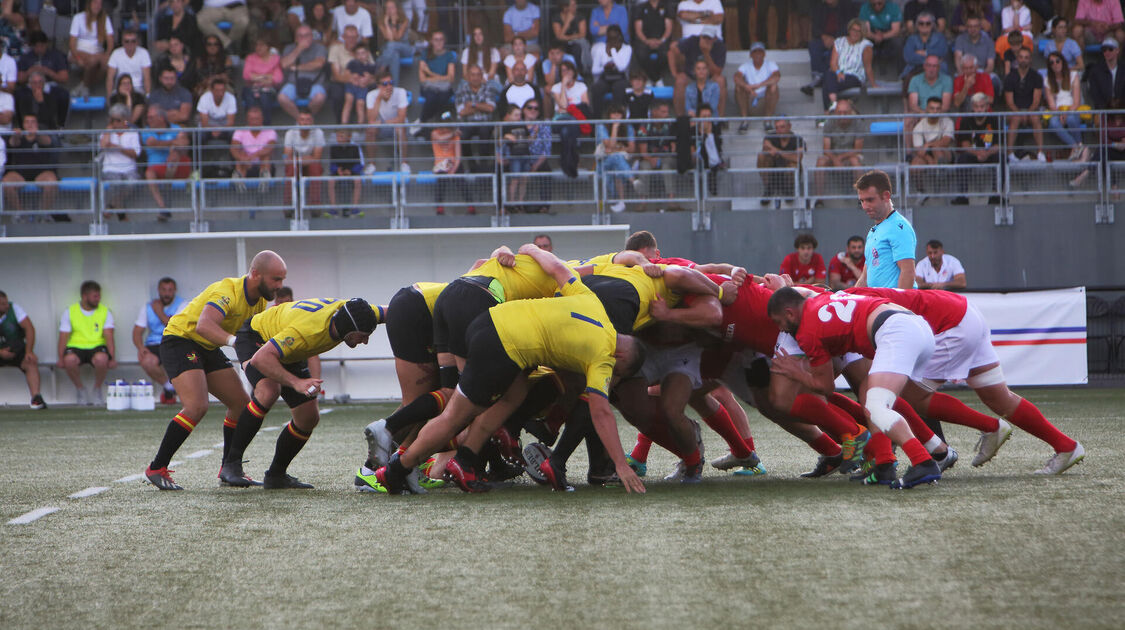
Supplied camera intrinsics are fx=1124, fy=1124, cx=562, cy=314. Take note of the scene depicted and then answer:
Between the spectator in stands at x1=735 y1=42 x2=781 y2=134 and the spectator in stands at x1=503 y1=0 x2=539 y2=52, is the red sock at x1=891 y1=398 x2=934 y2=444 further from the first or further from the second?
the spectator in stands at x1=503 y1=0 x2=539 y2=52

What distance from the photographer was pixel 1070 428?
30.0ft

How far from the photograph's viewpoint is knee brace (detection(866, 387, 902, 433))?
5.68 metres

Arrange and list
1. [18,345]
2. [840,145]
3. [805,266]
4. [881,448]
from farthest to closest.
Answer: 1. [840,145]
2. [18,345]
3. [805,266]
4. [881,448]

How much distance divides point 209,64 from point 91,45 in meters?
2.15

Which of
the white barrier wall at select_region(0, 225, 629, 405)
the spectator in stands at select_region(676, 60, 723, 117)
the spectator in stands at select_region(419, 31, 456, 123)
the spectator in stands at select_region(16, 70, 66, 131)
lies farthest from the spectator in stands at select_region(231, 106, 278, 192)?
the spectator in stands at select_region(676, 60, 723, 117)

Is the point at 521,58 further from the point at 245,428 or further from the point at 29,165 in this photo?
the point at 245,428

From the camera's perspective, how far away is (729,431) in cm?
702

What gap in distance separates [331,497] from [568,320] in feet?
5.53

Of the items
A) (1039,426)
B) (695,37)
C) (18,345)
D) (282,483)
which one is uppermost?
(695,37)

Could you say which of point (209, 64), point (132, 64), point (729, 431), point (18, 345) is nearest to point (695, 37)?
point (209, 64)

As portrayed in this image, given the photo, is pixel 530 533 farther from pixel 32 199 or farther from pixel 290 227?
pixel 32 199

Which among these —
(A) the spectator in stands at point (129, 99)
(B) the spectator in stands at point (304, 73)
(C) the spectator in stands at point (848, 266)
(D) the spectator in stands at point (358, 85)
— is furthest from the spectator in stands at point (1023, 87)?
(A) the spectator in stands at point (129, 99)

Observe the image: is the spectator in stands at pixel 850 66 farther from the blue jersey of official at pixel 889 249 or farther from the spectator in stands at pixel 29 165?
the spectator in stands at pixel 29 165

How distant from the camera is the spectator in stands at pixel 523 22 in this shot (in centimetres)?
1783
